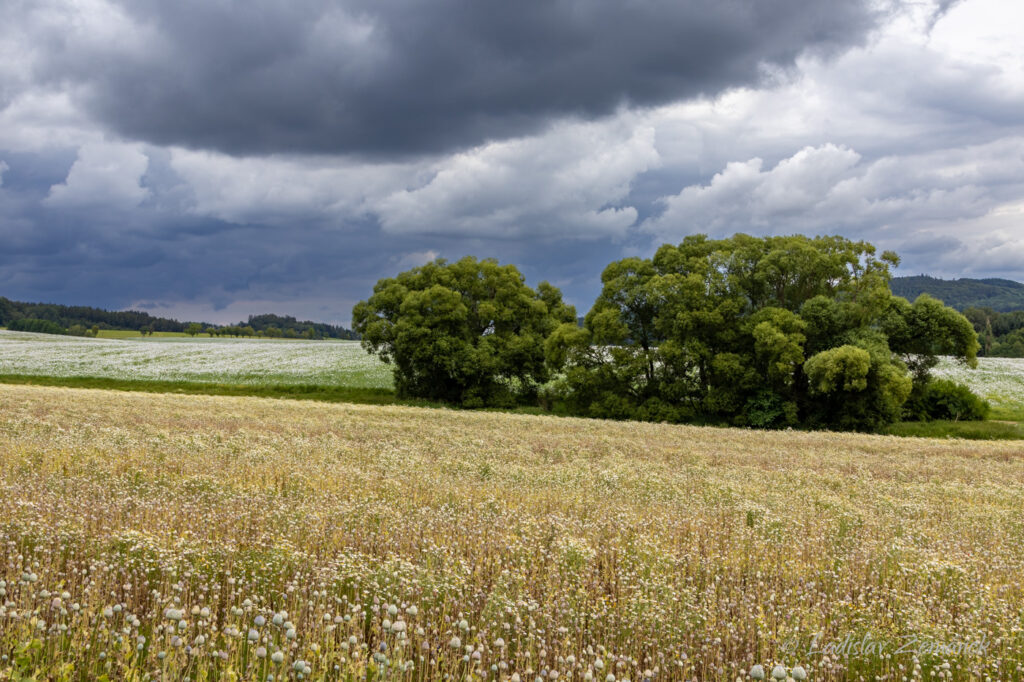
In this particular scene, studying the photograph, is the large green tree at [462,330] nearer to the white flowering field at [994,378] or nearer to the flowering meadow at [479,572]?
the white flowering field at [994,378]

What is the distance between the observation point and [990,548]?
9789 millimetres

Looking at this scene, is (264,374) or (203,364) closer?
(264,374)

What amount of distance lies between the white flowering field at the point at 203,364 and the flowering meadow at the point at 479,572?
58461 millimetres

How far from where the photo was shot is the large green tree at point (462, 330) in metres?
58.6

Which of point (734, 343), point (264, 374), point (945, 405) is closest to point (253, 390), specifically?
point (264, 374)

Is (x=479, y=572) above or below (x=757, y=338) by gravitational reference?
below

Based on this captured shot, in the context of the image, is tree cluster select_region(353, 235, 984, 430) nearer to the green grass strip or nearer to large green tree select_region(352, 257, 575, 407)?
large green tree select_region(352, 257, 575, 407)

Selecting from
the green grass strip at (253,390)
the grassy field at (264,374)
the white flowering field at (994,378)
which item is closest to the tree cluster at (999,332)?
the white flowering field at (994,378)

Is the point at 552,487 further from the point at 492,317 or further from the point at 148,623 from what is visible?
the point at 492,317

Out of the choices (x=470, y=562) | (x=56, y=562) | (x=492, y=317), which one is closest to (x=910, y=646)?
(x=470, y=562)

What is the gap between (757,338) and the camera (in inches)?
1822

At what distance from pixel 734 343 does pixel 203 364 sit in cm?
6577

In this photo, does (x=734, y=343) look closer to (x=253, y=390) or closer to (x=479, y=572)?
(x=253, y=390)

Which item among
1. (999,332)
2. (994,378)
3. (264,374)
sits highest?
(999,332)
